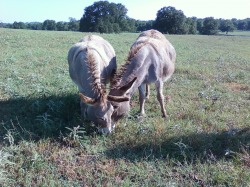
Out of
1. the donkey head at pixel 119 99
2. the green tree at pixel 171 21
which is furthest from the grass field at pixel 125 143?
the green tree at pixel 171 21

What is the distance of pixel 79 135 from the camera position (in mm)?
5387

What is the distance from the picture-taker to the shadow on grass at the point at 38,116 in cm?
537

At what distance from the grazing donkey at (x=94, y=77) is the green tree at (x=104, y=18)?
166 feet

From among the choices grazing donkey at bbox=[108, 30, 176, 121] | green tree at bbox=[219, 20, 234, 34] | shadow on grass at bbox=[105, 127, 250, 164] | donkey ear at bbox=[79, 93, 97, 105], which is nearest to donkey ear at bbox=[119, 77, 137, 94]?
grazing donkey at bbox=[108, 30, 176, 121]

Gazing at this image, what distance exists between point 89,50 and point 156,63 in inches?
55.0

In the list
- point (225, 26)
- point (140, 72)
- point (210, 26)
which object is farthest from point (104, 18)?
point (140, 72)

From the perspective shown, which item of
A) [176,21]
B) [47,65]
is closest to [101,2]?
[176,21]

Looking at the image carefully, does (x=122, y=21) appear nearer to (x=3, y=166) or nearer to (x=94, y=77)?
(x=94, y=77)

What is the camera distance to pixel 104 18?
59.6 metres

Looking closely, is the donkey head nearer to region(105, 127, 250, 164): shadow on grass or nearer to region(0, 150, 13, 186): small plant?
region(105, 127, 250, 164): shadow on grass

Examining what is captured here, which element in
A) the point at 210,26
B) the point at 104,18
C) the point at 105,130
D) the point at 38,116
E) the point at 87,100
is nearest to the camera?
the point at 87,100

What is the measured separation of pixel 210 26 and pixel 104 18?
2406 cm

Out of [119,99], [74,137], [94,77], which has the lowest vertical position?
[74,137]

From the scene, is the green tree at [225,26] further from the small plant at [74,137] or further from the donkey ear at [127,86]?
the small plant at [74,137]
